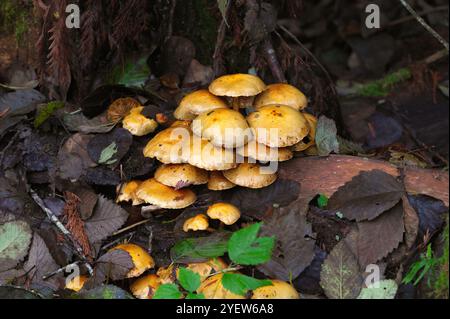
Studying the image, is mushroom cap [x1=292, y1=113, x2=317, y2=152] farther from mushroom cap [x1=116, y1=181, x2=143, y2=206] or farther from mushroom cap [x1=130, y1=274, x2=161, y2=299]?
mushroom cap [x1=130, y1=274, x2=161, y2=299]

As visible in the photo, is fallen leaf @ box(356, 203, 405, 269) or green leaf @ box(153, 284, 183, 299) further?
fallen leaf @ box(356, 203, 405, 269)

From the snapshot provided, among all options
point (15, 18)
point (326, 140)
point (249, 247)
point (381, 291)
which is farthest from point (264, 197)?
point (15, 18)

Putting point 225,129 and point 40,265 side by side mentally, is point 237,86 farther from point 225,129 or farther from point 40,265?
point 40,265

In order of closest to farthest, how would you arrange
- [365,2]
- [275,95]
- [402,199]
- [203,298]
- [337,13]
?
[203,298], [402,199], [275,95], [365,2], [337,13]

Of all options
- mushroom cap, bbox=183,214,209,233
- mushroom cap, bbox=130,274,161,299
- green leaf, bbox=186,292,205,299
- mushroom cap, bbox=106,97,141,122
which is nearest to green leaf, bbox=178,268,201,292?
green leaf, bbox=186,292,205,299

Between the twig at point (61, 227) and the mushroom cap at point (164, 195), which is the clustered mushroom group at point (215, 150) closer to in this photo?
the mushroom cap at point (164, 195)

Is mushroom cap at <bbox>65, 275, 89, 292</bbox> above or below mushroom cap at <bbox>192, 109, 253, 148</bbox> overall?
below
